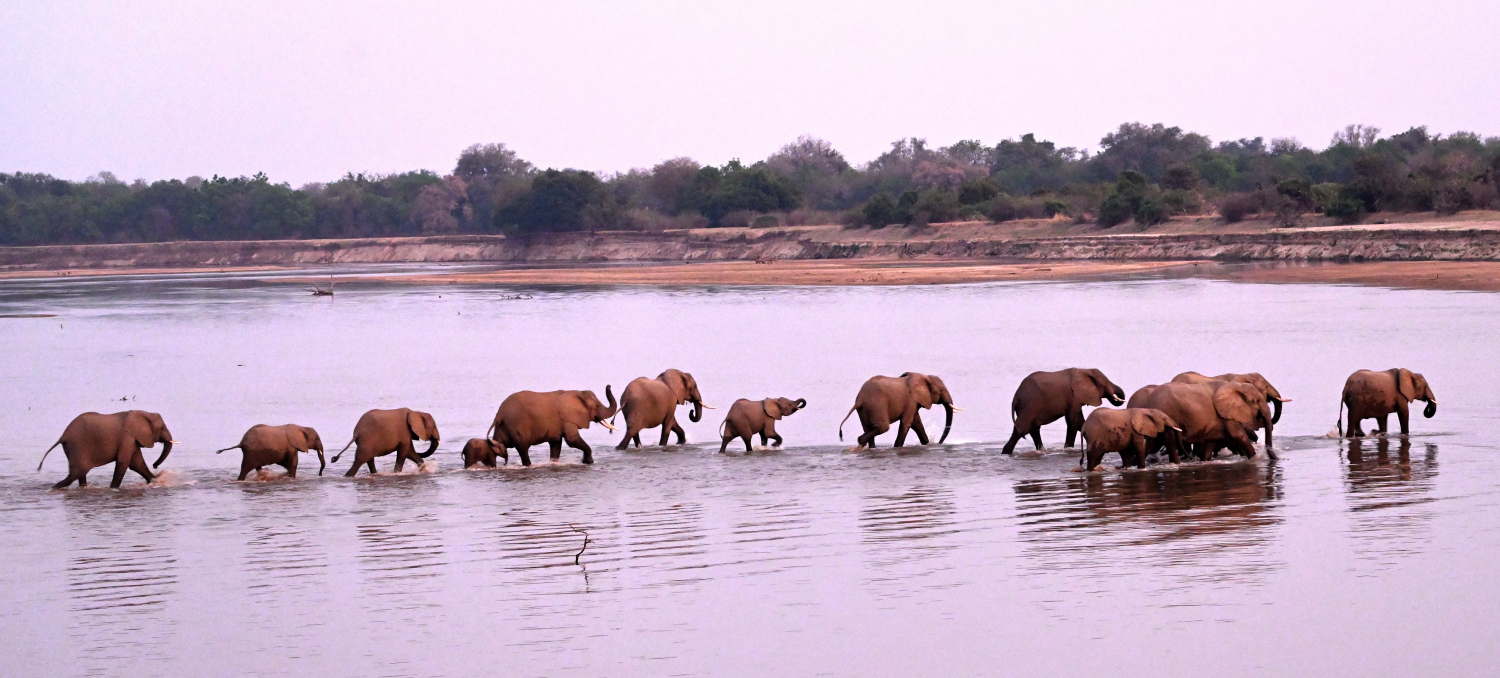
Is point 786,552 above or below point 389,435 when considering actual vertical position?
below

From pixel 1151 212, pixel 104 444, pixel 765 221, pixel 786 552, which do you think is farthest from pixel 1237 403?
pixel 765 221

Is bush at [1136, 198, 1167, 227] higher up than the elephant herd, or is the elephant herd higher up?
bush at [1136, 198, 1167, 227]

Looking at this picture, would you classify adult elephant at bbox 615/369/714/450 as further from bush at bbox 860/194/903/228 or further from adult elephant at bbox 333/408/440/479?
bush at bbox 860/194/903/228

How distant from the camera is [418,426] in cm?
1656

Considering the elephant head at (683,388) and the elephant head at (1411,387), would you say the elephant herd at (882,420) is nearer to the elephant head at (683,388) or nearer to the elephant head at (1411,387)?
the elephant head at (1411,387)

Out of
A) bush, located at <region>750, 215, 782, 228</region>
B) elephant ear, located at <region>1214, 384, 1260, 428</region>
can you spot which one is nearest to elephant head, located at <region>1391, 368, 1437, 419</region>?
elephant ear, located at <region>1214, 384, 1260, 428</region>

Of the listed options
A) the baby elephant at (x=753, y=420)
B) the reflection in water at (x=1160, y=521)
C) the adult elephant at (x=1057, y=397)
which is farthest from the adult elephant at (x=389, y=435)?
the reflection in water at (x=1160, y=521)

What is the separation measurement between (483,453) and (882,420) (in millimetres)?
4302

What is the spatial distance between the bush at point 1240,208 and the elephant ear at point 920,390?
52269mm

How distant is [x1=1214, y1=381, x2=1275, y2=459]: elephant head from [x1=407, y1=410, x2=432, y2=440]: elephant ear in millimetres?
7948

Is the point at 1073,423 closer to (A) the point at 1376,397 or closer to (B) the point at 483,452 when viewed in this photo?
(A) the point at 1376,397

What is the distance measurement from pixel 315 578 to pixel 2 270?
388ft

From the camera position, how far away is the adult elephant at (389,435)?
53.6ft

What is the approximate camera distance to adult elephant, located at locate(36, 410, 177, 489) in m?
16.1
